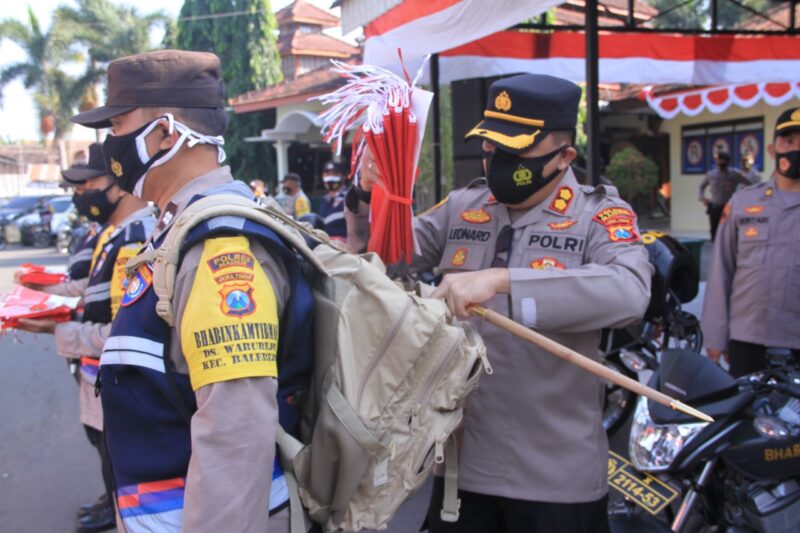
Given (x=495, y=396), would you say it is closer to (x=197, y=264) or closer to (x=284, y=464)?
(x=284, y=464)

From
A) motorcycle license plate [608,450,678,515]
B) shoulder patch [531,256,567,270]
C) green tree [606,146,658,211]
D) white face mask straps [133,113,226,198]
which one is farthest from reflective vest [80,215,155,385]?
green tree [606,146,658,211]

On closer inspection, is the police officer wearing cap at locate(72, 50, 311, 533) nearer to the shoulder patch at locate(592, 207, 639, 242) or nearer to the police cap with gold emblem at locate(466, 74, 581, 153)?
the police cap with gold emblem at locate(466, 74, 581, 153)

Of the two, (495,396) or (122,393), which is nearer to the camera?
(122,393)

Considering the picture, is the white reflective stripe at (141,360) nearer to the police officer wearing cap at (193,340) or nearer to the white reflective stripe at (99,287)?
the police officer wearing cap at (193,340)

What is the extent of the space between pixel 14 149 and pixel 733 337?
5781 centimetres

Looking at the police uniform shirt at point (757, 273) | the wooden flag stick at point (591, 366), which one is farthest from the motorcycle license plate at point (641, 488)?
the police uniform shirt at point (757, 273)

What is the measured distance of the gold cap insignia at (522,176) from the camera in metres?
1.94

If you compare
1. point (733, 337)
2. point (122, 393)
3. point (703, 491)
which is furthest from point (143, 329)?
point (733, 337)

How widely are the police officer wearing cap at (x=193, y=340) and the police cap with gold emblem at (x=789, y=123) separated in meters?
2.72

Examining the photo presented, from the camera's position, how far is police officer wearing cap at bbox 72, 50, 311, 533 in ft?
4.19

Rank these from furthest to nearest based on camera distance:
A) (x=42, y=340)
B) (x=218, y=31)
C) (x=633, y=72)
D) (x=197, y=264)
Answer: (x=218, y=31) → (x=42, y=340) → (x=633, y=72) → (x=197, y=264)

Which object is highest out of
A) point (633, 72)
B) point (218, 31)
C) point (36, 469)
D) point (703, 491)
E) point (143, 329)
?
point (218, 31)

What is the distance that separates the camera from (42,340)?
8.73 metres

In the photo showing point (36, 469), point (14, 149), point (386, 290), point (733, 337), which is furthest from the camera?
point (14, 149)
